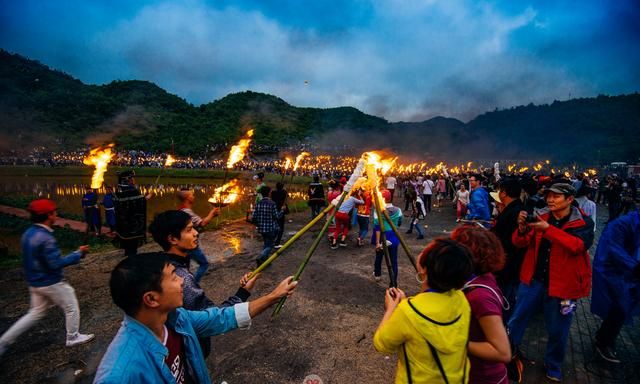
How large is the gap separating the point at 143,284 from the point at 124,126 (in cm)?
8902

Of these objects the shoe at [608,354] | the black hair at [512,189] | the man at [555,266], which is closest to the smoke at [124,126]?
the black hair at [512,189]

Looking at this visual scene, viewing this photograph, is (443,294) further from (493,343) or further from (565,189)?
(565,189)

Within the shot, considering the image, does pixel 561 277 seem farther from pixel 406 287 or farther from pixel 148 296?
pixel 148 296

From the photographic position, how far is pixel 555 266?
356 centimetres

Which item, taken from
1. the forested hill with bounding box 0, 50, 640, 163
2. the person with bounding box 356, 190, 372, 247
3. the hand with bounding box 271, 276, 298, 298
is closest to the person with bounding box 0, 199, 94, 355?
the hand with bounding box 271, 276, 298, 298

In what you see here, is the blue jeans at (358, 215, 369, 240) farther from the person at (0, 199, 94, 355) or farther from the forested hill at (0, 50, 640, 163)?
the forested hill at (0, 50, 640, 163)

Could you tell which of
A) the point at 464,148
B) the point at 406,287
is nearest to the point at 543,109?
the point at 464,148

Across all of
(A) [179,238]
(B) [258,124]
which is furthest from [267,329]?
(B) [258,124]

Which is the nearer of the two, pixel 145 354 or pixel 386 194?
pixel 145 354

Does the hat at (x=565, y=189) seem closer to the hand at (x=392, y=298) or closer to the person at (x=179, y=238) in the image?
the hand at (x=392, y=298)

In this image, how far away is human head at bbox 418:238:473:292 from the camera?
174cm

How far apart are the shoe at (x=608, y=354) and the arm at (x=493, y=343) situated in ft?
12.5

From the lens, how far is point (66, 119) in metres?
60.7

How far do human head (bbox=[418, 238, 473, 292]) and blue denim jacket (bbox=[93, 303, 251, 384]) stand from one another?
5.67 feet
